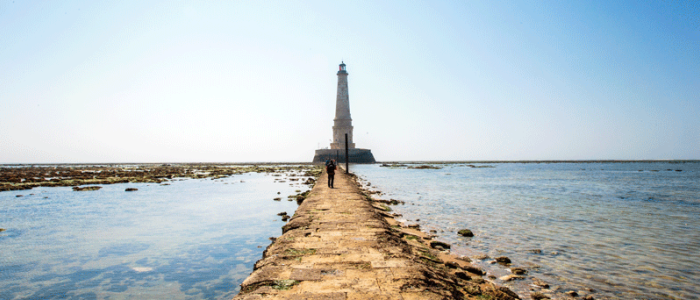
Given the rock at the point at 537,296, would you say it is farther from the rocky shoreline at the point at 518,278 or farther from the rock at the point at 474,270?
the rock at the point at 474,270

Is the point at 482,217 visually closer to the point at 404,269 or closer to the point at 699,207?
the point at 404,269

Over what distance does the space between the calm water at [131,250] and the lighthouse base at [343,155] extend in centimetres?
6018

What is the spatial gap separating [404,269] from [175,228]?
7.99m

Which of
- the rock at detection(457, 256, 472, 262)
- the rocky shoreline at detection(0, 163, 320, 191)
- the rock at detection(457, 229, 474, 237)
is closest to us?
the rock at detection(457, 256, 472, 262)

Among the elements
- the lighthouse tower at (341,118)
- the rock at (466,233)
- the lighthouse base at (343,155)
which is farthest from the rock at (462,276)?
the lighthouse base at (343,155)

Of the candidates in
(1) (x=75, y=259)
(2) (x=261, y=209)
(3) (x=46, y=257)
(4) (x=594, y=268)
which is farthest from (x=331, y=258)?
(2) (x=261, y=209)

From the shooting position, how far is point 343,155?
253 ft

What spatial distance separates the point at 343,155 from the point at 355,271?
72228 millimetres

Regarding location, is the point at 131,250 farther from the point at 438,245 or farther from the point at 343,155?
the point at 343,155

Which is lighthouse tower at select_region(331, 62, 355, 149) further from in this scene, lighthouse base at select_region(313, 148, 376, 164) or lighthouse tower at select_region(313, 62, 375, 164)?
lighthouse base at select_region(313, 148, 376, 164)

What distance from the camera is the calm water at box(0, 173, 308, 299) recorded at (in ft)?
19.1

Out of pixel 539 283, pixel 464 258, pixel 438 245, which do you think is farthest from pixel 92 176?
pixel 539 283

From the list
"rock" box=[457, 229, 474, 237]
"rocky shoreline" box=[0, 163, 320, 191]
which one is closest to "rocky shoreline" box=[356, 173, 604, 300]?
"rock" box=[457, 229, 474, 237]

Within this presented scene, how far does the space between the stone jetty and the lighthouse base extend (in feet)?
220
